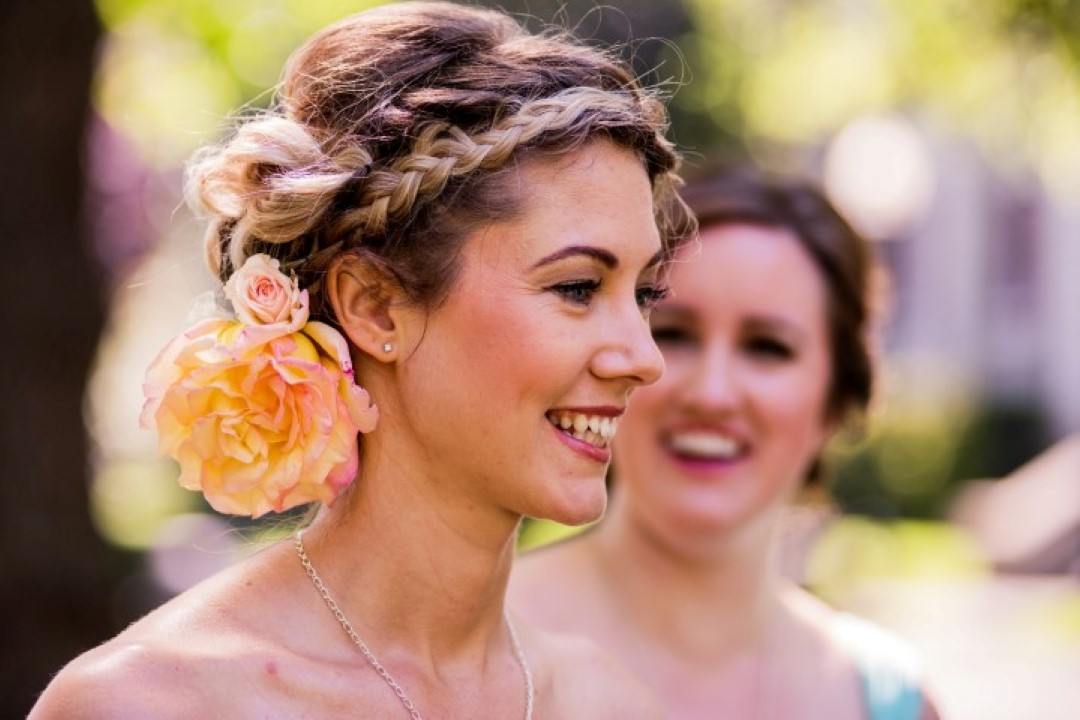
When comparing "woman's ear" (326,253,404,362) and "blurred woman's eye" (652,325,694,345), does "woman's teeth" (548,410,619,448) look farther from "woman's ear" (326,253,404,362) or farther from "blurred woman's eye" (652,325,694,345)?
"blurred woman's eye" (652,325,694,345)

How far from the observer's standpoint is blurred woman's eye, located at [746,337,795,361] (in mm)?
4430

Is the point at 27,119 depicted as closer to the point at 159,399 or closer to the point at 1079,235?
the point at 159,399

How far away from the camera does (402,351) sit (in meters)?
2.87

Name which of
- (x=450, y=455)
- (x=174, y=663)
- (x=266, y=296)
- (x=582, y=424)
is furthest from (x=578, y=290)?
(x=174, y=663)

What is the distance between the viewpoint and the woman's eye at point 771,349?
4.43 metres

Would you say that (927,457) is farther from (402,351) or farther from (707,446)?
(402,351)

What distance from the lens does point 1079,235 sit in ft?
70.7

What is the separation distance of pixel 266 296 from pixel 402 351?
0.26 meters

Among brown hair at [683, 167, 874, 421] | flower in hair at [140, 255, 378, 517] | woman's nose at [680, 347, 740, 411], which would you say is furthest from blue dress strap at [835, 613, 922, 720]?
flower in hair at [140, 255, 378, 517]

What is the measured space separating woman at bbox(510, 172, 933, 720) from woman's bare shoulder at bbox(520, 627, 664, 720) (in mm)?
969

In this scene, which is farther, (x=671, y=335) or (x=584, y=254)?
(x=671, y=335)

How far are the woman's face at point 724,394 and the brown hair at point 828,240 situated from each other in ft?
0.39

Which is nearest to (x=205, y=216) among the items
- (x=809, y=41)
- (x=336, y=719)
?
(x=336, y=719)

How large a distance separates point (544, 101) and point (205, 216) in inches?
28.9
